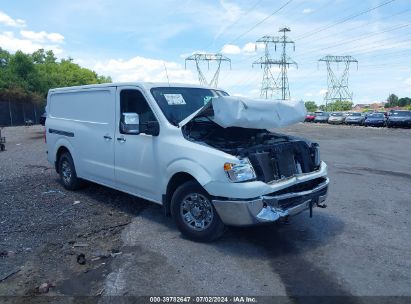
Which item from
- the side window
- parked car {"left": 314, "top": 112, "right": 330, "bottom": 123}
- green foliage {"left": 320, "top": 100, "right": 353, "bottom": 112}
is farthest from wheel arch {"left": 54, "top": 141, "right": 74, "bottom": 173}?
green foliage {"left": 320, "top": 100, "right": 353, "bottom": 112}

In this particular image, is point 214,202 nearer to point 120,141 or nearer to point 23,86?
point 120,141

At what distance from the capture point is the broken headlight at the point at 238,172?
16.2 ft

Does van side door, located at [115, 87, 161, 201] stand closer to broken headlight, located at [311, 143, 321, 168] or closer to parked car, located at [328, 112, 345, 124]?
broken headlight, located at [311, 143, 321, 168]

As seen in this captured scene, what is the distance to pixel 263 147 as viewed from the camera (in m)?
5.34

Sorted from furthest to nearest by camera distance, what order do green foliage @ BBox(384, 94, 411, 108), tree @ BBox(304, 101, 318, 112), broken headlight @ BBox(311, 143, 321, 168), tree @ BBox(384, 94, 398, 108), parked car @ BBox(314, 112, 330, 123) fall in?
tree @ BBox(304, 101, 318, 112), tree @ BBox(384, 94, 398, 108), green foliage @ BBox(384, 94, 411, 108), parked car @ BBox(314, 112, 330, 123), broken headlight @ BBox(311, 143, 321, 168)

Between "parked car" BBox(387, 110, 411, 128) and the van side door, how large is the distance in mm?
39007

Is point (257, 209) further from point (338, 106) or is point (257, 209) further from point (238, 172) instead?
point (338, 106)

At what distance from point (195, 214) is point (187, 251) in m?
0.52

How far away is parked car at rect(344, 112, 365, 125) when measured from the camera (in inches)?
1970

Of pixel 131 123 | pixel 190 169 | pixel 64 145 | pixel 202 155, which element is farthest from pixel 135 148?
pixel 64 145

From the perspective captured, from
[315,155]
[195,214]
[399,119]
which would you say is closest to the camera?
[195,214]

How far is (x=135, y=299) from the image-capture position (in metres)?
3.91

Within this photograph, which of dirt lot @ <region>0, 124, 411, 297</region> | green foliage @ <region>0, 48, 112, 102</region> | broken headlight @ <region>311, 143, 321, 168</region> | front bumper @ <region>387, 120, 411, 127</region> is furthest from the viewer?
green foliage @ <region>0, 48, 112, 102</region>

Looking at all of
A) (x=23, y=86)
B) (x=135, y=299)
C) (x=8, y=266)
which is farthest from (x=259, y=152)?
(x=23, y=86)
